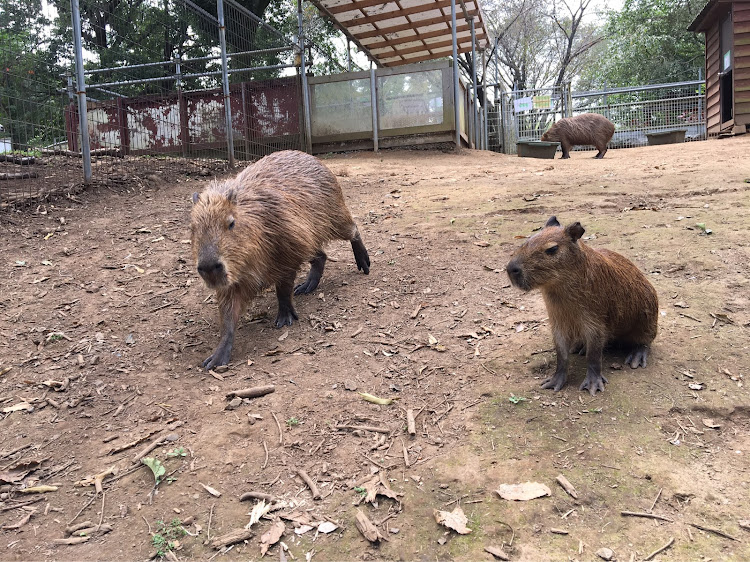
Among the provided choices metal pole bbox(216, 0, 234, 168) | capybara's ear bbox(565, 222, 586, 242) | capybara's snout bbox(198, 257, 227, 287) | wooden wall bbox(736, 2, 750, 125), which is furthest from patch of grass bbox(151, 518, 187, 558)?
wooden wall bbox(736, 2, 750, 125)

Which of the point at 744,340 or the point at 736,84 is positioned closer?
the point at 744,340

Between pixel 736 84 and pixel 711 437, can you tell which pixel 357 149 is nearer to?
pixel 736 84

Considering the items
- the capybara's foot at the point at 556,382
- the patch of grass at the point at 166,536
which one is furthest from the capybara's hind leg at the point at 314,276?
the patch of grass at the point at 166,536

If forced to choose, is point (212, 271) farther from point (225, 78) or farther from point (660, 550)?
point (225, 78)

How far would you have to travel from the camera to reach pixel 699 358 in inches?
120

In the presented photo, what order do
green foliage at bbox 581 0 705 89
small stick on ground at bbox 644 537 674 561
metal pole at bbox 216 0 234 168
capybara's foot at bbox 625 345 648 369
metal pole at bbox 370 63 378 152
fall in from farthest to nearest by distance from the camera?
green foliage at bbox 581 0 705 89 < metal pole at bbox 370 63 378 152 < metal pole at bbox 216 0 234 168 < capybara's foot at bbox 625 345 648 369 < small stick on ground at bbox 644 537 674 561

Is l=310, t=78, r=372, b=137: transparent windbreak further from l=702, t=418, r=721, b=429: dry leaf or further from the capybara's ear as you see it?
l=702, t=418, r=721, b=429: dry leaf

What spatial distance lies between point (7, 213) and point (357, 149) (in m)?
6.78

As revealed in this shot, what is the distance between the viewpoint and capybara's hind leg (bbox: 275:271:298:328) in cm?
407

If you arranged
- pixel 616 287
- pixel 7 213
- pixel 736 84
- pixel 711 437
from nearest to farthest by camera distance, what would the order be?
1. pixel 711 437
2. pixel 616 287
3. pixel 7 213
4. pixel 736 84

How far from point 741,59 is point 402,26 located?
7.40 meters

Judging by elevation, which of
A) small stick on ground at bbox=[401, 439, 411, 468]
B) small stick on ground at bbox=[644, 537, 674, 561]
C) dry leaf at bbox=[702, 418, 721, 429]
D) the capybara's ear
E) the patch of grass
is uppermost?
the capybara's ear

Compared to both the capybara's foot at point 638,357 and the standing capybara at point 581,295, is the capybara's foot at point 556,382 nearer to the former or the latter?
the standing capybara at point 581,295

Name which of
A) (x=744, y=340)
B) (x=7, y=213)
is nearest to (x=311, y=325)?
(x=744, y=340)
